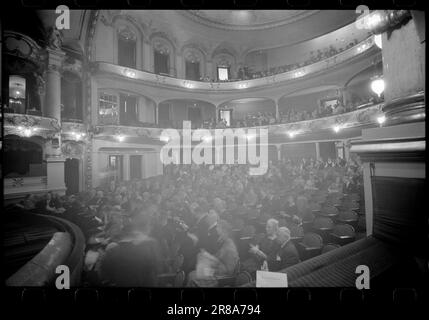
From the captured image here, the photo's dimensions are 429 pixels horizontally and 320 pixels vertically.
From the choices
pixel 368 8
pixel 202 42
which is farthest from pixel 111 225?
pixel 202 42

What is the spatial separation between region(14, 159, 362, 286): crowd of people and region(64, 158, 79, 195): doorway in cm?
55

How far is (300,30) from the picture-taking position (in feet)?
24.2

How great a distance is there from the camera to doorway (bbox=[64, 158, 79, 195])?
4.11 m

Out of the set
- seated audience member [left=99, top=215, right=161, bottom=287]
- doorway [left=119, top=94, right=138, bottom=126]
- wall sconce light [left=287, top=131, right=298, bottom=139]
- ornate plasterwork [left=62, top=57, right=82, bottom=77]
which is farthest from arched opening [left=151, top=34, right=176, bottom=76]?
seated audience member [left=99, top=215, right=161, bottom=287]

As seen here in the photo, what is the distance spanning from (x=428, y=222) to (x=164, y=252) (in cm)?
238

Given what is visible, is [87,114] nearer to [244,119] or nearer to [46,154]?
[46,154]

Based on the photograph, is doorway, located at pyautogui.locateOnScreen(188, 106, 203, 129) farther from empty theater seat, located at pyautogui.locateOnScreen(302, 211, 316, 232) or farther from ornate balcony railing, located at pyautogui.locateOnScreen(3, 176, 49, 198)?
empty theater seat, located at pyautogui.locateOnScreen(302, 211, 316, 232)

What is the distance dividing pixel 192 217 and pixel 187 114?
251 cm

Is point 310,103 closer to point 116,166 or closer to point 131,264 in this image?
point 116,166

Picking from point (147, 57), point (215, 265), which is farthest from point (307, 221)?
point (147, 57)

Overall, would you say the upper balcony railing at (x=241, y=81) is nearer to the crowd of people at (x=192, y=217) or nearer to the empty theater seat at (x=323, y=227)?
the crowd of people at (x=192, y=217)

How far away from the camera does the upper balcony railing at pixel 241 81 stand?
Answer: 5446 mm

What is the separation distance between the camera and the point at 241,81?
19.8 ft

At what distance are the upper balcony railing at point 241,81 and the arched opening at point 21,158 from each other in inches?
101
